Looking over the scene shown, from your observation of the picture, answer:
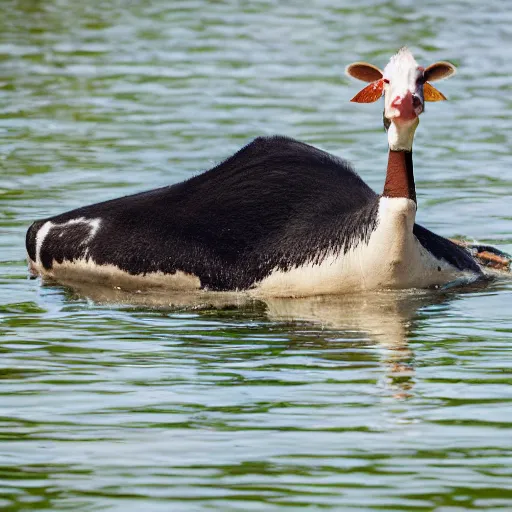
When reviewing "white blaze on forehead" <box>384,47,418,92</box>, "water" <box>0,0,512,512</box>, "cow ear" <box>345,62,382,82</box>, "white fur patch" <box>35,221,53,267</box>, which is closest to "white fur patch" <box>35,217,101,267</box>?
"white fur patch" <box>35,221,53,267</box>

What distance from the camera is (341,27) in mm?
26000

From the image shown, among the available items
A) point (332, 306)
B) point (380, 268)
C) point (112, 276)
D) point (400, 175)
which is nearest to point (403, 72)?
point (400, 175)

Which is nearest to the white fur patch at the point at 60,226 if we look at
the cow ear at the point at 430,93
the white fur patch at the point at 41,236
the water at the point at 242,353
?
the white fur patch at the point at 41,236

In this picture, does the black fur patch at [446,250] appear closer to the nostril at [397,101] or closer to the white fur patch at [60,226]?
the nostril at [397,101]

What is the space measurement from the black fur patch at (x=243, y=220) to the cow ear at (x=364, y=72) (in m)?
0.83

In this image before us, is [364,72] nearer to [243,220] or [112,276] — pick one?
[243,220]

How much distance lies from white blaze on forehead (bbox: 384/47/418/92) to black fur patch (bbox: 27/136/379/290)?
859mm

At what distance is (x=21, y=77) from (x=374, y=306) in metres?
12.2

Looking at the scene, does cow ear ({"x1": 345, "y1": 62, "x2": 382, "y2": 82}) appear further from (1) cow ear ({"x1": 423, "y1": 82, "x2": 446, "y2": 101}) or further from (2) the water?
(2) the water

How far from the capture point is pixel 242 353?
9633 mm

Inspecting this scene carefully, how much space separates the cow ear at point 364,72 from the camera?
432 inches

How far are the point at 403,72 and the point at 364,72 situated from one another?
41 cm

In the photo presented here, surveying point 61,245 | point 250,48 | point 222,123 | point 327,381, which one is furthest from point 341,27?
point 327,381

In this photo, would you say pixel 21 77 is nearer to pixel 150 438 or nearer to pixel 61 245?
pixel 61 245
